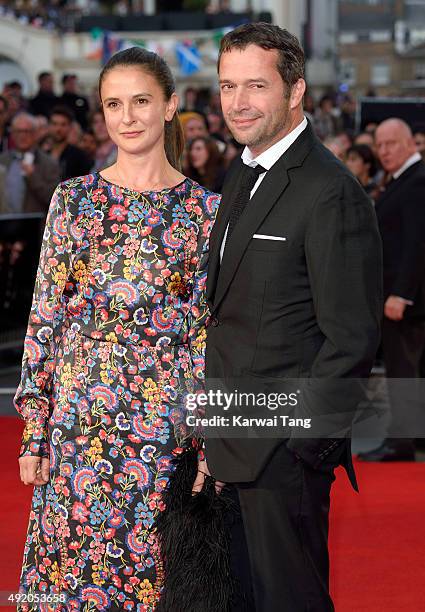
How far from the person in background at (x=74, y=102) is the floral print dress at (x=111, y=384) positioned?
519 inches

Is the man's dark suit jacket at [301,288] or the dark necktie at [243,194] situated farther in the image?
the dark necktie at [243,194]

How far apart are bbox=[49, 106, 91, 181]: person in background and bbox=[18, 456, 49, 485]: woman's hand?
7.23 m

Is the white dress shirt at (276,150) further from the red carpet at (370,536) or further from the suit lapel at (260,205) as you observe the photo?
the red carpet at (370,536)

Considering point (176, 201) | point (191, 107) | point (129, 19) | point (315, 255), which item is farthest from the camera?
point (129, 19)

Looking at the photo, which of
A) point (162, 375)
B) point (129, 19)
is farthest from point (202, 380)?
point (129, 19)

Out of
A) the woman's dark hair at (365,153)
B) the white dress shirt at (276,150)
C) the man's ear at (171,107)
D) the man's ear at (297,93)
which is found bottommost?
the woman's dark hair at (365,153)

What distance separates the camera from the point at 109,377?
337 cm

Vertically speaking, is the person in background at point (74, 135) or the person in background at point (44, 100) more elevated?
the person in background at point (44, 100)

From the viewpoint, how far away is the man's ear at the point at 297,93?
10.2 ft

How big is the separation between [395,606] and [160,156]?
1.90 m

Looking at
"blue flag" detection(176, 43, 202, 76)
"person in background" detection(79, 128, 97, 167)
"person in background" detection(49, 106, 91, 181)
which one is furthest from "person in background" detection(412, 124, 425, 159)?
"blue flag" detection(176, 43, 202, 76)

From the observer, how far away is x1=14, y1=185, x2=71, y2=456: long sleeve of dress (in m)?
3.40

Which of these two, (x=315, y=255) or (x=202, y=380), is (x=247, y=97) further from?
(x=202, y=380)

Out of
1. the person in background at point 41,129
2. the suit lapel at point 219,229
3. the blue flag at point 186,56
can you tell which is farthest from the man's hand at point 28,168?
the blue flag at point 186,56
